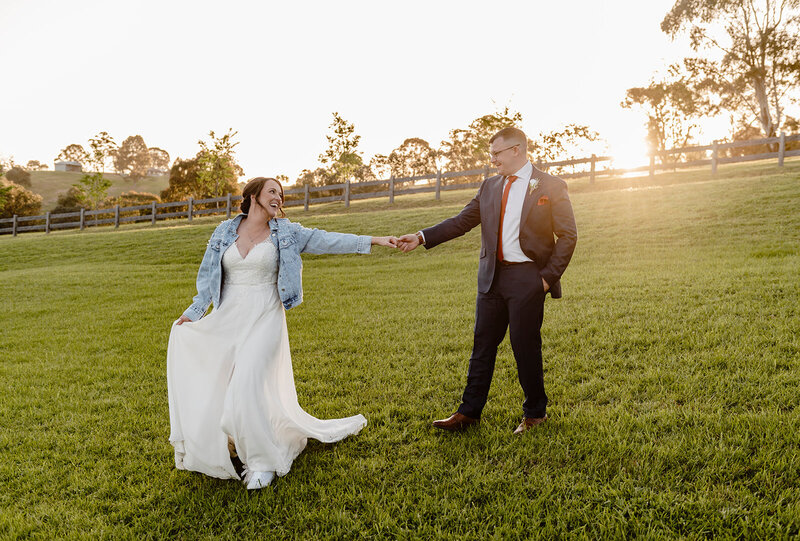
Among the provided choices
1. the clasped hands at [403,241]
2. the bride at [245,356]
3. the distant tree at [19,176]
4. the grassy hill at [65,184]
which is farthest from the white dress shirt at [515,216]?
the distant tree at [19,176]

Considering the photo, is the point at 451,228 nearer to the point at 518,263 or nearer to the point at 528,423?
the point at 518,263

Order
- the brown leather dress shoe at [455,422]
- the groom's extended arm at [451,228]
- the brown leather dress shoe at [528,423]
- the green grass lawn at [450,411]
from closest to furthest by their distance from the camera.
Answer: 1. the green grass lawn at [450,411]
2. the brown leather dress shoe at [528,423]
3. the brown leather dress shoe at [455,422]
4. the groom's extended arm at [451,228]

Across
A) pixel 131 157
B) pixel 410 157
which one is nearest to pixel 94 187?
pixel 410 157

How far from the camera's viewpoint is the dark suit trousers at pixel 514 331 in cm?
412

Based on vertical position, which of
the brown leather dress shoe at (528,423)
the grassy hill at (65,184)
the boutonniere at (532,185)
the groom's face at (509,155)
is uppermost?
the grassy hill at (65,184)

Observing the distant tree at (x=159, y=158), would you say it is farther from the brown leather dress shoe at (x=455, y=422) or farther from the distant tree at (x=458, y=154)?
the brown leather dress shoe at (x=455, y=422)

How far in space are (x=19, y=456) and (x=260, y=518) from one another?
2597mm

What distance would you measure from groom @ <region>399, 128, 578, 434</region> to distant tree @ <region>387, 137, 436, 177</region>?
7410cm

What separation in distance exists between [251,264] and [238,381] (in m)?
0.88

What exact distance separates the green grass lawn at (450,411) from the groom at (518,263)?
0.36 metres

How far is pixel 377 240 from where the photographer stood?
4551 millimetres

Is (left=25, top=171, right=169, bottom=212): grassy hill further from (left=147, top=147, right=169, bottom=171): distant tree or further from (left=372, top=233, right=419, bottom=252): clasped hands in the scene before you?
(left=372, top=233, right=419, bottom=252): clasped hands

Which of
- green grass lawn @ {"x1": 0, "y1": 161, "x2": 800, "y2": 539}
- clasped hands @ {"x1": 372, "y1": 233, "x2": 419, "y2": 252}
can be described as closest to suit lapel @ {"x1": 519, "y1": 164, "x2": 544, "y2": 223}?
clasped hands @ {"x1": 372, "y1": 233, "x2": 419, "y2": 252}

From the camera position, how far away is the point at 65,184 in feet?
311
